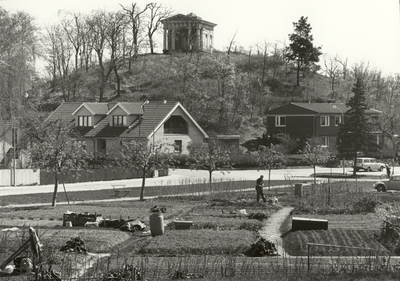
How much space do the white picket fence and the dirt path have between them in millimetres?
24881

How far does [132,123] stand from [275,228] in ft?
162

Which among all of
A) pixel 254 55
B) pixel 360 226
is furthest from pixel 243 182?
pixel 254 55

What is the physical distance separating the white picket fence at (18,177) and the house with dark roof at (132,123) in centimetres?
2054

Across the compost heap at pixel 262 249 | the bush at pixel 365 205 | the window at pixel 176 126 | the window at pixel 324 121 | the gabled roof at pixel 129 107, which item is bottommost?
the compost heap at pixel 262 249

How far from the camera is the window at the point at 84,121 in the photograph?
8488cm

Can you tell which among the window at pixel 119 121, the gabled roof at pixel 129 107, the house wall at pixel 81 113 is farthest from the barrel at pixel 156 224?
the house wall at pixel 81 113

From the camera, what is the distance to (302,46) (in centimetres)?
11600

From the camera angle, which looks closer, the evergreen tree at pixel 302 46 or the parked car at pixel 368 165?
the parked car at pixel 368 165

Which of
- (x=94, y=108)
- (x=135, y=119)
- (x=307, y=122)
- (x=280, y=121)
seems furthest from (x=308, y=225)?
(x=280, y=121)

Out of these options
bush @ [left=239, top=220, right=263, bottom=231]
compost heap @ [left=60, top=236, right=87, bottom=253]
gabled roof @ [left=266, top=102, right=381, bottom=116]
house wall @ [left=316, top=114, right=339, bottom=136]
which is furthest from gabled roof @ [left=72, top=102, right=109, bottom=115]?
compost heap @ [left=60, top=236, right=87, bottom=253]

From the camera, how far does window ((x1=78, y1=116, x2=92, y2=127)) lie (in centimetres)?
8488

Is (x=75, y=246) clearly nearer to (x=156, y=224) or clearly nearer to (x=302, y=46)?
(x=156, y=224)

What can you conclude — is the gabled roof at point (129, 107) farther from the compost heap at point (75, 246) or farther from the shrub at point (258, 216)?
the compost heap at point (75, 246)

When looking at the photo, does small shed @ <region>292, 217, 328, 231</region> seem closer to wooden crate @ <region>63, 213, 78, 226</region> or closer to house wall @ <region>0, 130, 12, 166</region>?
wooden crate @ <region>63, 213, 78, 226</region>
